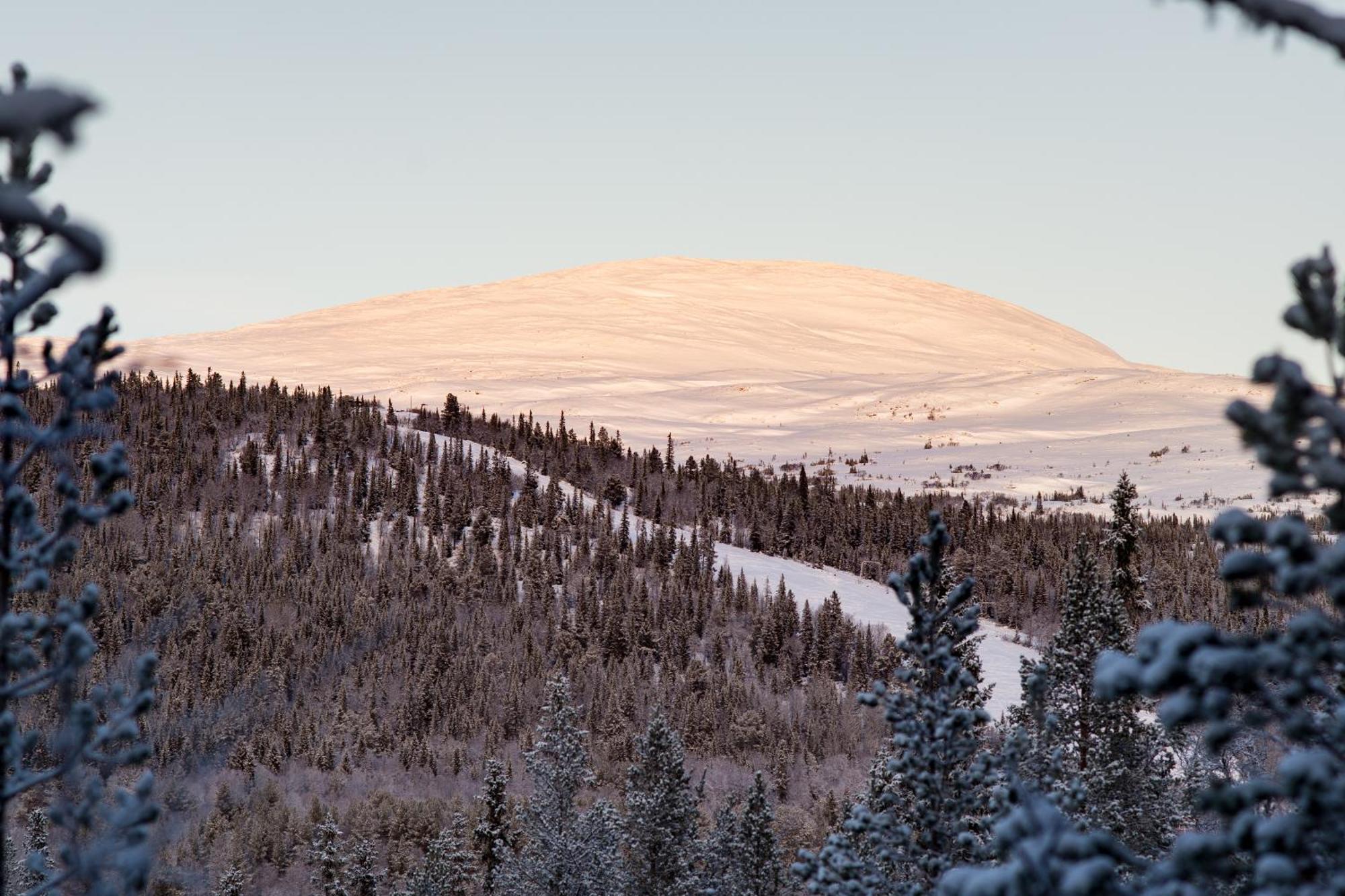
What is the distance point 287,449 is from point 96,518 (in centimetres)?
7014

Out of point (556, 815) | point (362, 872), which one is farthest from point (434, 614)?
point (556, 815)

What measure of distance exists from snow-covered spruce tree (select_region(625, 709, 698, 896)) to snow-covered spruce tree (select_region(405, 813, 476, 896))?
5783 millimetres

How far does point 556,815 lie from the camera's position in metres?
33.1

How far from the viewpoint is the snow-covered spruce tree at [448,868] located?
34844 millimetres

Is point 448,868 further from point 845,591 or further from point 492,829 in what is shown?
point 845,591

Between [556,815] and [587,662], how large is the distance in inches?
1026

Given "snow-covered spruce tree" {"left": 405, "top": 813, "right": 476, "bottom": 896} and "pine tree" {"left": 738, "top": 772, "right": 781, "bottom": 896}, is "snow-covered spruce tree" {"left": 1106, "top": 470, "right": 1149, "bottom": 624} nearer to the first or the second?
"pine tree" {"left": 738, "top": 772, "right": 781, "bottom": 896}

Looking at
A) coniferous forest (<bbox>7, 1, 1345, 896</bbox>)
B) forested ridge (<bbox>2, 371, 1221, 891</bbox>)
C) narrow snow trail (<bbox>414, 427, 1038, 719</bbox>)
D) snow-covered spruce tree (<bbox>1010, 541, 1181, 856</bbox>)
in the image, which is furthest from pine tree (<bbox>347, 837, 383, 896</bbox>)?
narrow snow trail (<bbox>414, 427, 1038, 719</bbox>)

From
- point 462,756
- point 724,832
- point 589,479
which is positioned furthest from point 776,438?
point 724,832

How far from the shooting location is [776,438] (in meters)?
130

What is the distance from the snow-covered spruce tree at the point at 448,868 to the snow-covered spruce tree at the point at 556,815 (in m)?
2.15

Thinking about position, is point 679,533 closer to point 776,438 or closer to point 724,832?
point 724,832

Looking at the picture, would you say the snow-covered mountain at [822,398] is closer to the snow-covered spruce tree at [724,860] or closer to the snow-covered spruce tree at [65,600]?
the snow-covered spruce tree at [724,860]

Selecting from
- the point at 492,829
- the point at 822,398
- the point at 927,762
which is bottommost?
the point at 492,829
